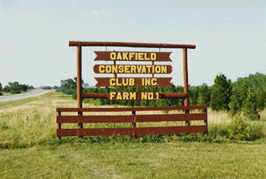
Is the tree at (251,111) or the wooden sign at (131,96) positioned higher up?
the wooden sign at (131,96)

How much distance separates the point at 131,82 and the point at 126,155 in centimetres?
373

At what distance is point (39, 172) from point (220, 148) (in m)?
5.68

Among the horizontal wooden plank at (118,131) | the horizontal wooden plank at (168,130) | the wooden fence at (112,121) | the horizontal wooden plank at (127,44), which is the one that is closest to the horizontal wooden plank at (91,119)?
the wooden fence at (112,121)

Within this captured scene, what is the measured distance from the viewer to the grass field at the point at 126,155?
19.0 ft

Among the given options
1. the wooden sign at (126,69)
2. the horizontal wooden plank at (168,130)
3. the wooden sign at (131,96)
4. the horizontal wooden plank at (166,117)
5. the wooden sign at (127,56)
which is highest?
the wooden sign at (127,56)

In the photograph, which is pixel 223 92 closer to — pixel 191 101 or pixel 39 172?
pixel 191 101

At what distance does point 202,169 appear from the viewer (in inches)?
234

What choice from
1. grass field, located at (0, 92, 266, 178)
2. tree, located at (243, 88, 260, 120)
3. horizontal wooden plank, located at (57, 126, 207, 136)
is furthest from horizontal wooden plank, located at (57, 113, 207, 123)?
tree, located at (243, 88, 260, 120)

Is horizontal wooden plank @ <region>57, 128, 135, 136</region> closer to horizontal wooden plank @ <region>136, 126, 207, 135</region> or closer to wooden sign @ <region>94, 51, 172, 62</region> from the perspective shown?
horizontal wooden plank @ <region>136, 126, 207, 135</region>

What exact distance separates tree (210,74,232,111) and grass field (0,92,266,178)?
11.8 m

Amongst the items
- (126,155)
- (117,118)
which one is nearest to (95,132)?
(117,118)

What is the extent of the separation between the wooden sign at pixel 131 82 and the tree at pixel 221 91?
13318 mm

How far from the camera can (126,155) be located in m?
7.32

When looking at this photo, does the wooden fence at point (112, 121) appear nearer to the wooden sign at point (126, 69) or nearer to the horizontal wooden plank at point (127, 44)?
the wooden sign at point (126, 69)
